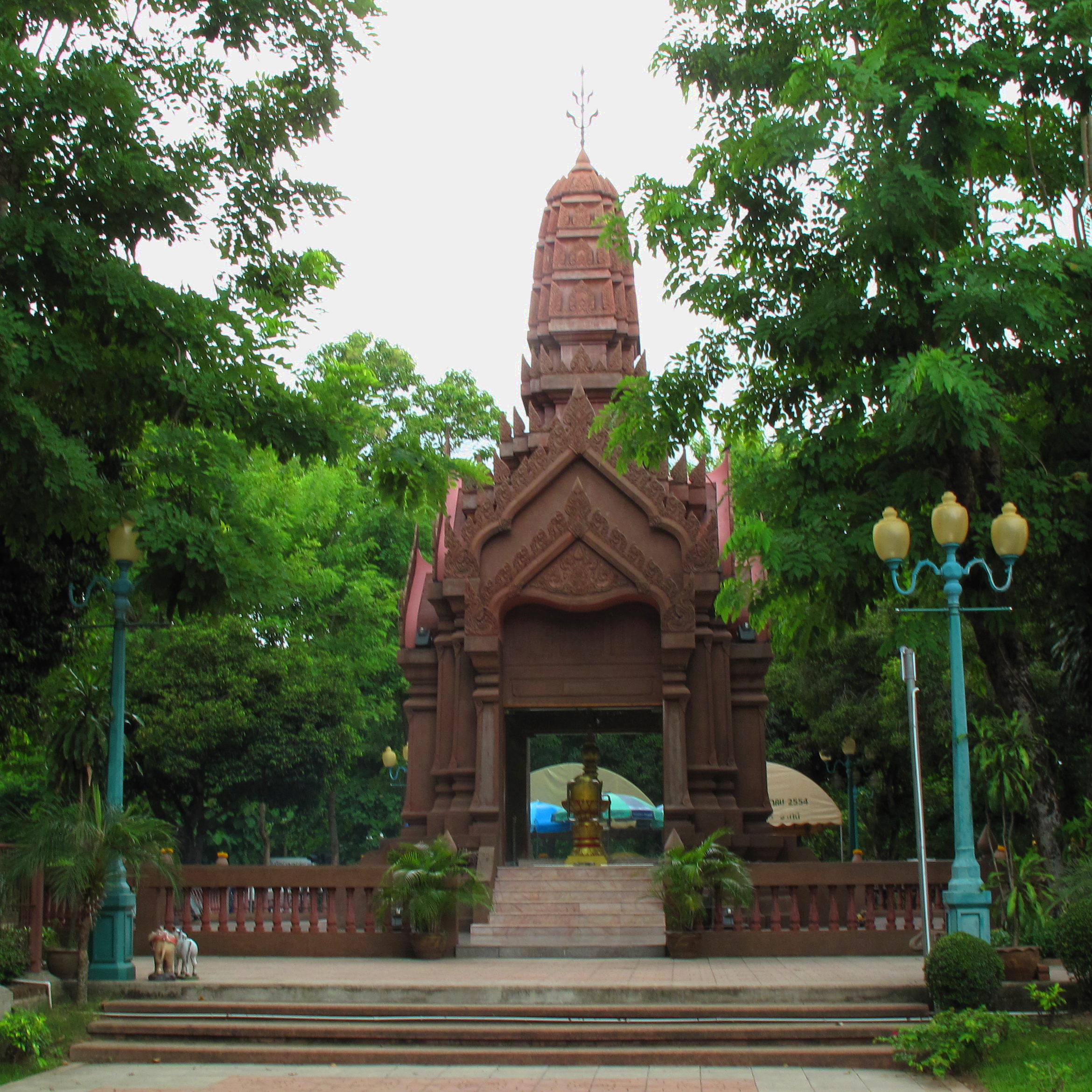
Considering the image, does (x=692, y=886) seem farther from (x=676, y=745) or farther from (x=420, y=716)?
(x=420, y=716)

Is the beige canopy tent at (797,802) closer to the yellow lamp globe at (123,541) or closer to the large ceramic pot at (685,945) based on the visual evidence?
the large ceramic pot at (685,945)

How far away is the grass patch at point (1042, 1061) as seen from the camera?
8867 millimetres

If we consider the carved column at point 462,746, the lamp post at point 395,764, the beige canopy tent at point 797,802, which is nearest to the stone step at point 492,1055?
the carved column at point 462,746

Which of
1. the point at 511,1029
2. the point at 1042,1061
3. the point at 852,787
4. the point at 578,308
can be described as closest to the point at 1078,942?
the point at 1042,1061

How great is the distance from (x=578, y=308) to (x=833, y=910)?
498 inches

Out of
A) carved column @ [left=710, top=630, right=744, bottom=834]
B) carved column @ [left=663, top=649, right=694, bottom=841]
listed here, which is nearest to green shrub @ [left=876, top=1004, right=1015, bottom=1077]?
carved column @ [left=663, top=649, right=694, bottom=841]

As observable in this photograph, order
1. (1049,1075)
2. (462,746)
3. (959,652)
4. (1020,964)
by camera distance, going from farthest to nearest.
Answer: (462,746), (959,652), (1020,964), (1049,1075)

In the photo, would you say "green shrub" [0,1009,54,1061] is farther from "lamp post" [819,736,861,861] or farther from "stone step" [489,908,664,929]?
"lamp post" [819,736,861,861]

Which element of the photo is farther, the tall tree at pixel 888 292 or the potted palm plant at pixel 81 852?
the tall tree at pixel 888 292

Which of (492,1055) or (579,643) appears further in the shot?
(579,643)

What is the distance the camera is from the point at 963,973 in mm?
10664

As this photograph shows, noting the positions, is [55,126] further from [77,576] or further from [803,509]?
[803,509]

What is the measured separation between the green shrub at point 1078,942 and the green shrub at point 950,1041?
0.97 meters

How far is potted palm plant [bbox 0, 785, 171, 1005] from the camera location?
1174 centimetres
